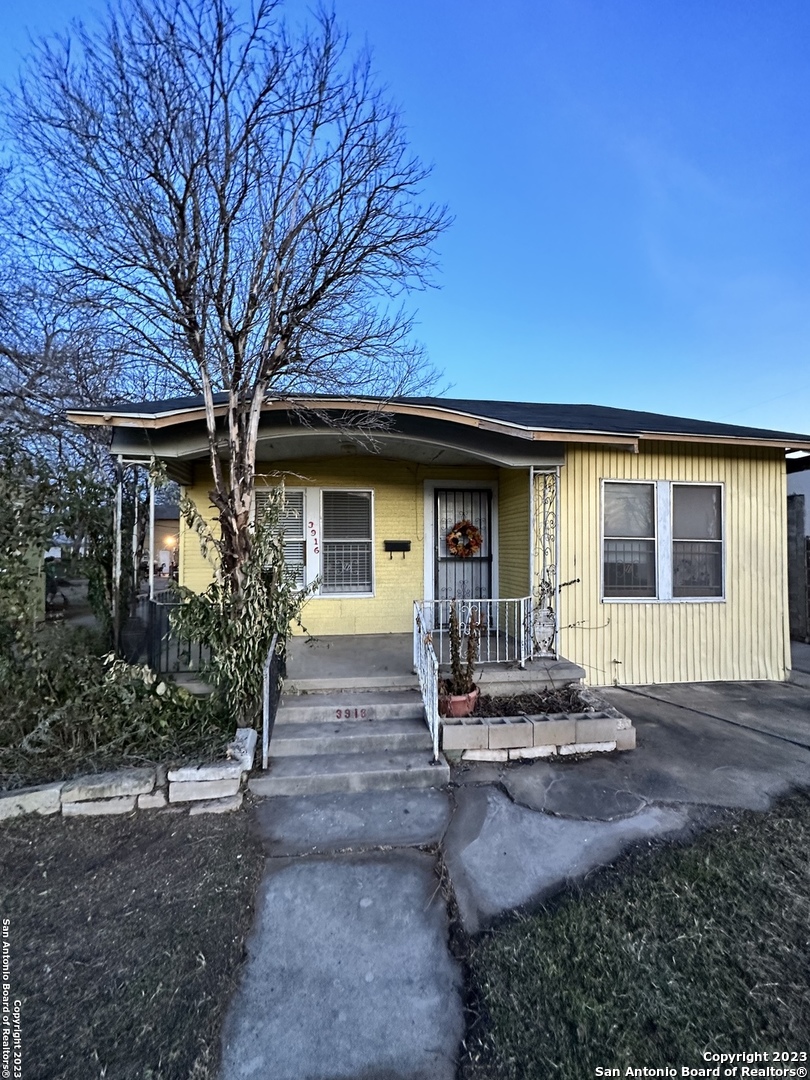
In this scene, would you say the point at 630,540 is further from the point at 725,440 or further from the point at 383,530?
the point at 383,530

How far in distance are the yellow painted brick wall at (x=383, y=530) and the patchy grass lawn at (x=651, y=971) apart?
4.56 m

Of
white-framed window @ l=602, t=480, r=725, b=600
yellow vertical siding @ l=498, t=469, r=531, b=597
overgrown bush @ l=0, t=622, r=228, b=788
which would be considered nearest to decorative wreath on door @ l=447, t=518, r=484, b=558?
yellow vertical siding @ l=498, t=469, r=531, b=597

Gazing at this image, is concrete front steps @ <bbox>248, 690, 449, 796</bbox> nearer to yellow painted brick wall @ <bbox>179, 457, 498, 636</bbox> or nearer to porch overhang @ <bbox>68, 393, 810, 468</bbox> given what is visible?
yellow painted brick wall @ <bbox>179, 457, 498, 636</bbox>

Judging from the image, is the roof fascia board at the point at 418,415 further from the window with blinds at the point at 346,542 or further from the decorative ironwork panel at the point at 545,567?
the window with blinds at the point at 346,542

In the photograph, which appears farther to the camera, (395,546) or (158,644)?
(395,546)

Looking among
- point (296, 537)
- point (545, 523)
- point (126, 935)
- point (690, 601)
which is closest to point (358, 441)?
point (296, 537)

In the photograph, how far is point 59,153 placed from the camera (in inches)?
172

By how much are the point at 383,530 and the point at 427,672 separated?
306 centimetres

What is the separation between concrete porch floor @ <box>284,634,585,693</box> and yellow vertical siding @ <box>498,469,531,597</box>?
1151mm

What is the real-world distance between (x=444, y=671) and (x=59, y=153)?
20.7ft

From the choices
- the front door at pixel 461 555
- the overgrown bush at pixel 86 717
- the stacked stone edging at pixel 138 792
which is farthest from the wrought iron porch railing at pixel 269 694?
the front door at pixel 461 555

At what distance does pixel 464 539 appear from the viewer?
22.8 feet

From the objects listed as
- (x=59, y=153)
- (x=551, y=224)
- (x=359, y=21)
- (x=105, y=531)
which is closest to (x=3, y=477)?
(x=105, y=531)

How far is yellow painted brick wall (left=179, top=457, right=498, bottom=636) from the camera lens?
6.79m
